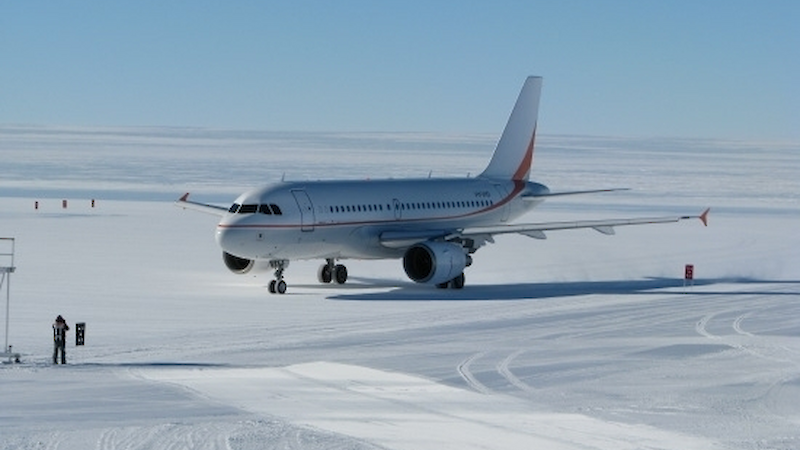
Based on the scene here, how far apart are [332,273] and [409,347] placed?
16.2 metres

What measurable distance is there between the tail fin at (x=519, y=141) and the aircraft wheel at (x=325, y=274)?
989cm

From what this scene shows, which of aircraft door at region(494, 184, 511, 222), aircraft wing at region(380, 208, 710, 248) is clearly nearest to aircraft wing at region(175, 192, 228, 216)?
aircraft wing at region(380, 208, 710, 248)

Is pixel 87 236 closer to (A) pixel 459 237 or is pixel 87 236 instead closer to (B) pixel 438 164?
(A) pixel 459 237

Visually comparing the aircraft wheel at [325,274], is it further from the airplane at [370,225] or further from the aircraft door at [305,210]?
the aircraft door at [305,210]

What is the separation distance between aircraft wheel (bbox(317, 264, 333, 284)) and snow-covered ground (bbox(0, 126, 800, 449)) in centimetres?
56

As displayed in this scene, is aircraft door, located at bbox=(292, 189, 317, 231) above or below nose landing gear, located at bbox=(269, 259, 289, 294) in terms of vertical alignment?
above

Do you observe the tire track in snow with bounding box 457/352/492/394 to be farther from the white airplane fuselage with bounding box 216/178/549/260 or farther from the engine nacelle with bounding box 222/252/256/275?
the engine nacelle with bounding box 222/252/256/275

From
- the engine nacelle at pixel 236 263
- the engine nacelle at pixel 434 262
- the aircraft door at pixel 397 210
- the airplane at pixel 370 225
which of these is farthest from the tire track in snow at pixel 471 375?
the aircraft door at pixel 397 210

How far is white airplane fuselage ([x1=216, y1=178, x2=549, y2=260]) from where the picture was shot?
1821 inches

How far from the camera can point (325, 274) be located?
166 feet

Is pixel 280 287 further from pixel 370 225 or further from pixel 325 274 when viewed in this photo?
pixel 370 225

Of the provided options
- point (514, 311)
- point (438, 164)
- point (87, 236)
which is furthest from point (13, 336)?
point (438, 164)

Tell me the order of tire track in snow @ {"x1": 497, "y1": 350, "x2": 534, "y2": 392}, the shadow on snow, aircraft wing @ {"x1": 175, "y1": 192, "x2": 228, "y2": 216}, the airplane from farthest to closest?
1. aircraft wing @ {"x1": 175, "y1": 192, "x2": 228, "y2": 216}
2. the shadow on snow
3. the airplane
4. tire track in snow @ {"x1": 497, "y1": 350, "x2": 534, "y2": 392}

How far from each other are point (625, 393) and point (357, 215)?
21904 mm
